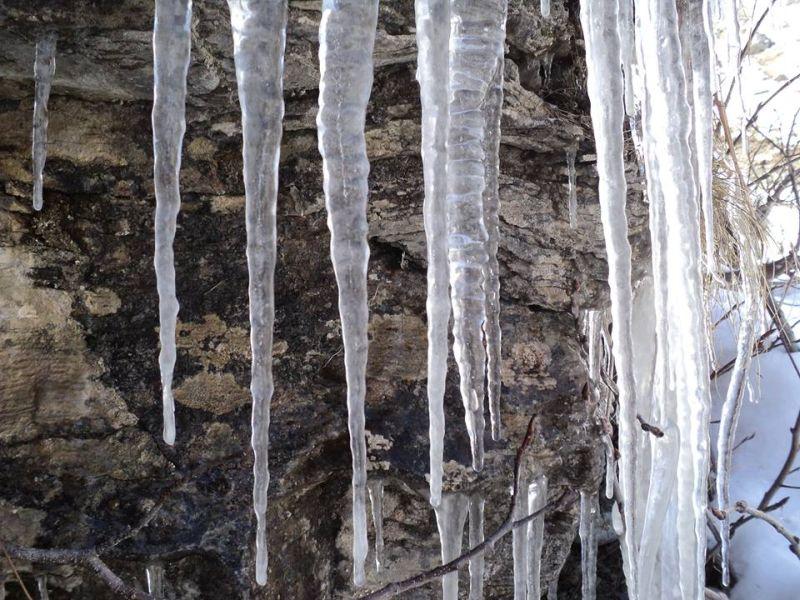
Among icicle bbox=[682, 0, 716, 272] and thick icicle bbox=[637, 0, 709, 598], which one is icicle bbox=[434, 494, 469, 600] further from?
icicle bbox=[682, 0, 716, 272]

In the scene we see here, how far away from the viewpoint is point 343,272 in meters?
0.77

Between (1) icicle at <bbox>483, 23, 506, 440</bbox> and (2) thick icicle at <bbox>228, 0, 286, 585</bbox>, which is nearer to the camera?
(2) thick icicle at <bbox>228, 0, 286, 585</bbox>

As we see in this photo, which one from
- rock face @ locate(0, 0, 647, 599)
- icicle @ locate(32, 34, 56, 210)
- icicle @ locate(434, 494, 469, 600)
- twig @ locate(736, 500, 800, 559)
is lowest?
twig @ locate(736, 500, 800, 559)

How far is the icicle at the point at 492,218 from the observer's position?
882mm

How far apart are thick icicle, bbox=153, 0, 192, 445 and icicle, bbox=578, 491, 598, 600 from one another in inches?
44.9

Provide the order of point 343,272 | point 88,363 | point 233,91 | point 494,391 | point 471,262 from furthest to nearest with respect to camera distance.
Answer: point 88,363 < point 233,91 < point 494,391 < point 471,262 < point 343,272

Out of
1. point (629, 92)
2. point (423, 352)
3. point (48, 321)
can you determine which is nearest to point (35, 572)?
point (48, 321)

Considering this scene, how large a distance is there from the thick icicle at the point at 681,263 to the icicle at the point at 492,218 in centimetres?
21

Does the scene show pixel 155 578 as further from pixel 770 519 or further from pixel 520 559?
pixel 770 519

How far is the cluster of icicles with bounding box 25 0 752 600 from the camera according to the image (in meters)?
0.74

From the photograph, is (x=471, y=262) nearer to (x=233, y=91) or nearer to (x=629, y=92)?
(x=629, y=92)

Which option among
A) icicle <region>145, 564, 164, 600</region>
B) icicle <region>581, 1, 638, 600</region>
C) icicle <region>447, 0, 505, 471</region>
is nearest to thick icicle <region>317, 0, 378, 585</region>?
icicle <region>447, 0, 505, 471</region>

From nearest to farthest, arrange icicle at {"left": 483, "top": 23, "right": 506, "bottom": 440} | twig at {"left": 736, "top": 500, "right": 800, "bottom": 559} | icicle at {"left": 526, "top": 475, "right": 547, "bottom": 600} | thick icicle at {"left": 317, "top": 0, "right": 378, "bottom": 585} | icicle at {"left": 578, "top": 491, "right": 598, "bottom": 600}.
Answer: thick icicle at {"left": 317, "top": 0, "right": 378, "bottom": 585}, icicle at {"left": 483, "top": 23, "right": 506, "bottom": 440}, icicle at {"left": 526, "top": 475, "right": 547, "bottom": 600}, icicle at {"left": 578, "top": 491, "right": 598, "bottom": 600}, twig at {"left": 736, "top": 500, "right": 800, "bottom": 559}

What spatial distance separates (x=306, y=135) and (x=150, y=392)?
25.9 inches
